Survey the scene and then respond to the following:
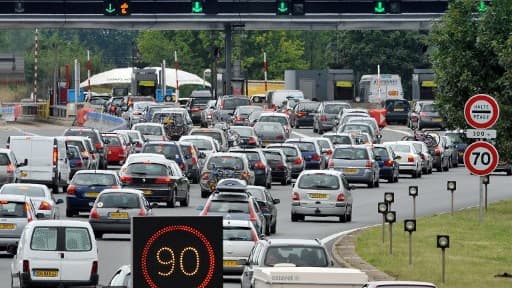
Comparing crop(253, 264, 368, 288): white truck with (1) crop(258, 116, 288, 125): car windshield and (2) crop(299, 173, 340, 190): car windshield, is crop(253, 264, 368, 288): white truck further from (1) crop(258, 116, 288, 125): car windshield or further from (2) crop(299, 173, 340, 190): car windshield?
(1) crop(258, 116, 288, 125): car windshield

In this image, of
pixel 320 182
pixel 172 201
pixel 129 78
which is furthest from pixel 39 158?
pixel 129 78

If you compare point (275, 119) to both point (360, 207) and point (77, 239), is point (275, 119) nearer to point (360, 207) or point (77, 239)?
point (360, 207)

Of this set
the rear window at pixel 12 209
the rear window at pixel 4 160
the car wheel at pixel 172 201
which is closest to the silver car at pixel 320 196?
the car wheel at pixel 172 201

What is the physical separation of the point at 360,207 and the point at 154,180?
6.22 metres

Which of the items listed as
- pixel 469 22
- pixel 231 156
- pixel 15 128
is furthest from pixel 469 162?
pixel 15 128

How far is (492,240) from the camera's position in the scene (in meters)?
37.0

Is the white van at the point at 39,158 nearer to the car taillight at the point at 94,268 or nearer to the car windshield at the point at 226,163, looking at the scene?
the car windshield at the point at 226,163

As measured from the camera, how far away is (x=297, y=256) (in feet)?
83.0

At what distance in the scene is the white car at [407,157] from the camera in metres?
66.0

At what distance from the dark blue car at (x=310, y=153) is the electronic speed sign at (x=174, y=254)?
5045 centimetres

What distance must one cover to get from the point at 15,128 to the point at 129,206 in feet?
187

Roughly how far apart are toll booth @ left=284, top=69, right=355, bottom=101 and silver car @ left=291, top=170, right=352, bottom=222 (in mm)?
71115

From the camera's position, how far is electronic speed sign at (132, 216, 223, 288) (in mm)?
13766

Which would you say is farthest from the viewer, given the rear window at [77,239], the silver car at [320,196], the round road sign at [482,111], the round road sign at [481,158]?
the silver car at [320,196]
